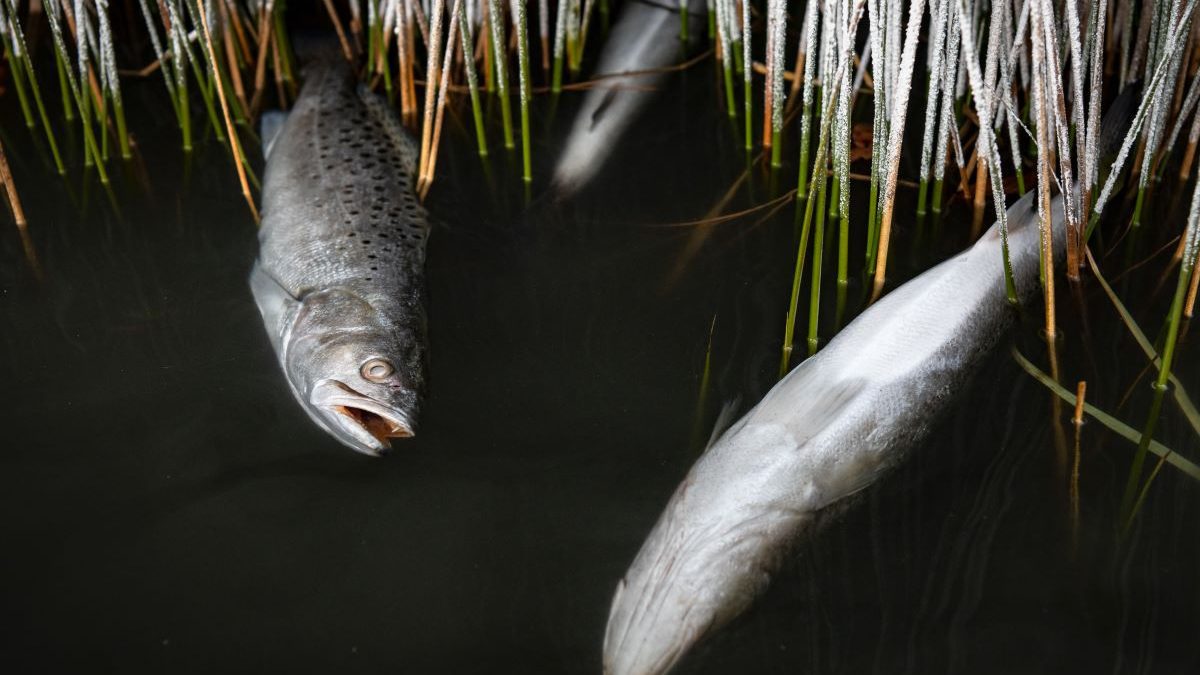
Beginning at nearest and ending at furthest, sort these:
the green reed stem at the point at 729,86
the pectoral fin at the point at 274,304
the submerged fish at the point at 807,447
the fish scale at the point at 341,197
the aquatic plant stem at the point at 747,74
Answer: the submerged fish at the point at 807,447
the pectoral fin at the point at 274,304
the fish scale at the point at 341,197
the aquatic plant stem at the point at 747,74
the green reed stem at the point at 729,86

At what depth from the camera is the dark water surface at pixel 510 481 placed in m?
2.11

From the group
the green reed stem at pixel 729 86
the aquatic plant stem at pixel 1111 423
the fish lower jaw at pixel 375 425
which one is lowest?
the aquatic plant stem at pixel 1111 423

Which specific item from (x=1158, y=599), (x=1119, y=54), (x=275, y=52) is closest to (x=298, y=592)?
(x=1158, y=599)

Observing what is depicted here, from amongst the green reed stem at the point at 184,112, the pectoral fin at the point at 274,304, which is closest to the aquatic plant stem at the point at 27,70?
the green reed stem at the point at 184,112

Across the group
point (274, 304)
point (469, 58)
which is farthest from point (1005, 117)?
point (274, 304)

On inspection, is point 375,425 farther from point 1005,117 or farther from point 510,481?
point 1005,117

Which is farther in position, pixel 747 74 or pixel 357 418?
pixel 747 74

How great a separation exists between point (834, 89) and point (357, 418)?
4.17 ft

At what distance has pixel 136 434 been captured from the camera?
253 cm

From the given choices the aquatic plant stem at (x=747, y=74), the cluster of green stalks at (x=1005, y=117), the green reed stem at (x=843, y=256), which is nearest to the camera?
the cluster of green stalks at (x=1005, y=117)

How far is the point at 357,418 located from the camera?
2533 millimetres

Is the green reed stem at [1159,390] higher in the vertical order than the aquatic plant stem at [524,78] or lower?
lower

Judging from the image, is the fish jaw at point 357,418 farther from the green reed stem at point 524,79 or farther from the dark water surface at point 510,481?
the green reed stem at point 524,79

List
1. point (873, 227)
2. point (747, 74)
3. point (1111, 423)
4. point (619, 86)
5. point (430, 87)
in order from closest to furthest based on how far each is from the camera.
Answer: point (1111, 423)
point (873, 227)
point (430, 87)
point (747, 74)
point (619, 86)
